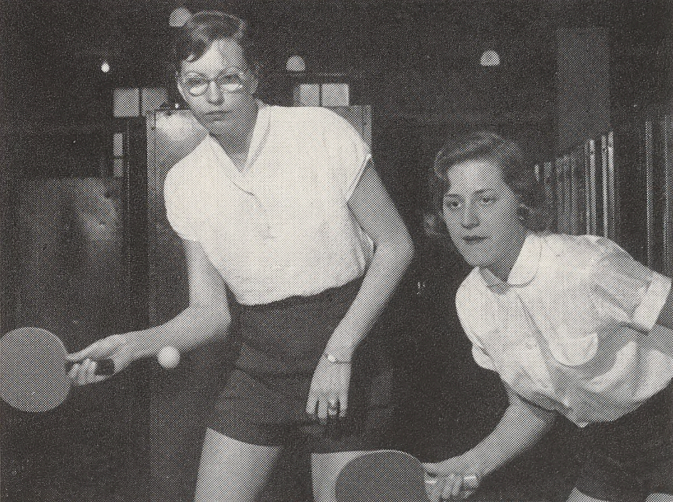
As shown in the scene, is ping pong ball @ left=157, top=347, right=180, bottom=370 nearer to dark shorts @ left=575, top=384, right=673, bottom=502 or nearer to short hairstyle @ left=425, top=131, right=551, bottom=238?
short hairstyle @ left=425, top=131, right=551, bottom=238

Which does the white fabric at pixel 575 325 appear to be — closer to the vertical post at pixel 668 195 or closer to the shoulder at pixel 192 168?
the vertical post at pixel 668 195

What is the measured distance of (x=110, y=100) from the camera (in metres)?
1.68

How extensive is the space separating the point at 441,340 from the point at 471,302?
0.50 ft

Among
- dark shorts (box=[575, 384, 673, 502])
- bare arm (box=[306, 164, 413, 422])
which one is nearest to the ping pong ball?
bare arm (box=[306, 164, 413, 422])

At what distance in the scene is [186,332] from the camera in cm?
158

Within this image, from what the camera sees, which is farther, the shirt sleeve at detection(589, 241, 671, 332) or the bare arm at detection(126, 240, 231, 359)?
the bare arm at detection(126, 240, 231, 359)

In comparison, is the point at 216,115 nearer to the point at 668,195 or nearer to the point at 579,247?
the point at 579,247

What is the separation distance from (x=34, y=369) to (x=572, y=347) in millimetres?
1029

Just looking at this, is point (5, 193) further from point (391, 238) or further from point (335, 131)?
point (391, 238)

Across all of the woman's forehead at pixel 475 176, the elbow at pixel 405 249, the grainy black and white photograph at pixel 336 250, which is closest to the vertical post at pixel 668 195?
the grainy black and white photograph at pixel 336 250

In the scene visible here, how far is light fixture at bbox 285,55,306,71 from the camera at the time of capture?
1.59 m

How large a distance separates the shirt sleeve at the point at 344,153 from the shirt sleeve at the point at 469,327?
1.06 ft

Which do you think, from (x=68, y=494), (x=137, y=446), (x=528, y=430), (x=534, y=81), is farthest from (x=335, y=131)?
(x=68, y=494)

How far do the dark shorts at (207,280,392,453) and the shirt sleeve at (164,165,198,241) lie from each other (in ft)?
0.65
